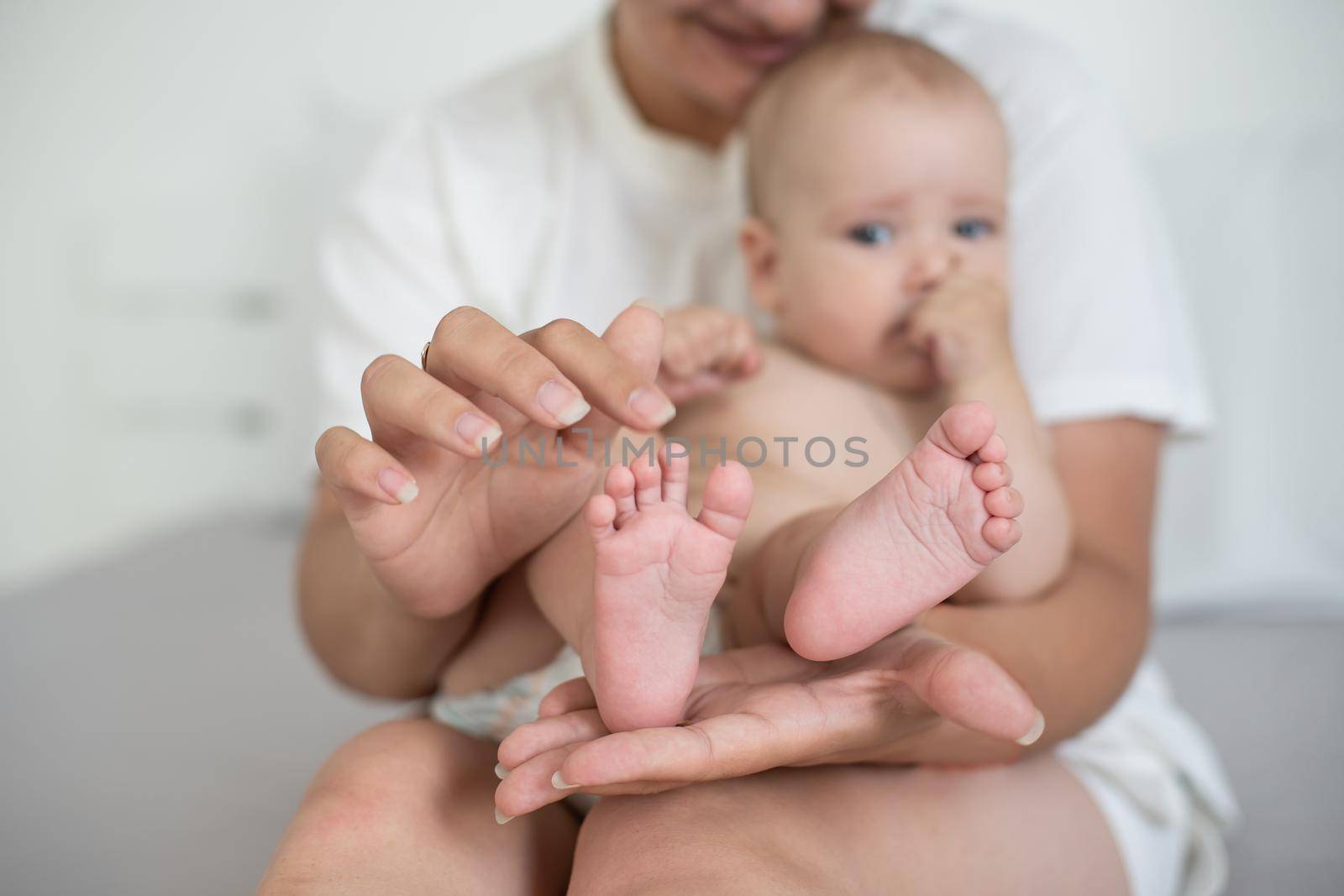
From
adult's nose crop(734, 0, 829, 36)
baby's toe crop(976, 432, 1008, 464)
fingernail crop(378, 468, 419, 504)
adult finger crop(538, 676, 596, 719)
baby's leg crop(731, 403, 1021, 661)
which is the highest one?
adult's nose crop(734, 0, 829, 36)

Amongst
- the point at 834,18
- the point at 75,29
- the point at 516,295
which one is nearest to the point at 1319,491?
the point at 834,18

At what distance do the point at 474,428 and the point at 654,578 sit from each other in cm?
10

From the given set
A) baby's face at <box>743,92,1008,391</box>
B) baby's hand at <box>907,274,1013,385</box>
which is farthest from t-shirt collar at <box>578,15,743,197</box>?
baby's hand at <box>907,274,1013,385</box>

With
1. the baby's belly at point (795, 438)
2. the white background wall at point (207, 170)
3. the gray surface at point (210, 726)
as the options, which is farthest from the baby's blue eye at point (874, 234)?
the white background wall at point (207, 170)

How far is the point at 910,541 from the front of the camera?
507 mm

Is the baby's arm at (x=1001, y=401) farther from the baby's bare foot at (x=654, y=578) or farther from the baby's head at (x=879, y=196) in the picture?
the baby's bare foot at (x=654, y=578)

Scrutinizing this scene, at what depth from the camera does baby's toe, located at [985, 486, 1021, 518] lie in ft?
1.59

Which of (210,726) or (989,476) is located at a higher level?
(989,476)

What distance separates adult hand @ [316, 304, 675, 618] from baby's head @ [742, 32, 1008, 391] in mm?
334

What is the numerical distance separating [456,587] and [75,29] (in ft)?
5.01

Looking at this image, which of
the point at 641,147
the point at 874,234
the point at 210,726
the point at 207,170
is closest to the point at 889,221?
the point at 874,234

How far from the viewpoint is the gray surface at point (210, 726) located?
0.82 m

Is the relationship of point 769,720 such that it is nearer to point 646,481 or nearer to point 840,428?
point 646,481

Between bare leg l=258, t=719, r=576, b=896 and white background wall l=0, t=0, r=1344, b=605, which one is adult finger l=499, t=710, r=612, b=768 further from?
white background wall l=0, t=0, r=1344, b=605
